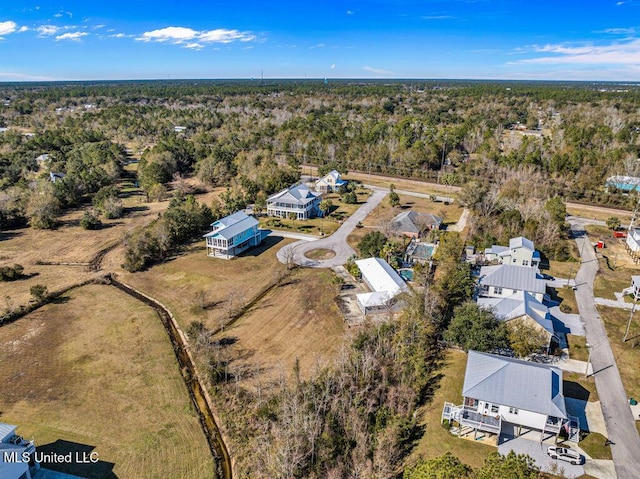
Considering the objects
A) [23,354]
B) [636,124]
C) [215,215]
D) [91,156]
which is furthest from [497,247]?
[636,124]

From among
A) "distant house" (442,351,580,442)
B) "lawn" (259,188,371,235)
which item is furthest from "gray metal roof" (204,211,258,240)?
"distant house" (442,351,580,442)

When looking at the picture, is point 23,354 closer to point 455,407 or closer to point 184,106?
point 455,407

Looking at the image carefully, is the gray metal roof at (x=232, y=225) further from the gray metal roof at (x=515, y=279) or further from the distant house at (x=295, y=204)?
the gray metal roof at (x=515, y=279)

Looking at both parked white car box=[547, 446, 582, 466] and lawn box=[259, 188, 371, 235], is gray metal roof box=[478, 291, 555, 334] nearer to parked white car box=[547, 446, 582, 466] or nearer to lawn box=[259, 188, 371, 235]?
parked white car box=[547, 446, 582, 466]

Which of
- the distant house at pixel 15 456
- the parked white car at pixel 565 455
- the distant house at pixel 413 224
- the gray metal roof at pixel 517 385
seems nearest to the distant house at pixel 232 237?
the distant house at pixel 413 224

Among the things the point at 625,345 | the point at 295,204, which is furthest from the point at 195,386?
the point at 295,204

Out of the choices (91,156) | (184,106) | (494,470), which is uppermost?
(184,106)

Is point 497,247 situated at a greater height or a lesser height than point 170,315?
greater
